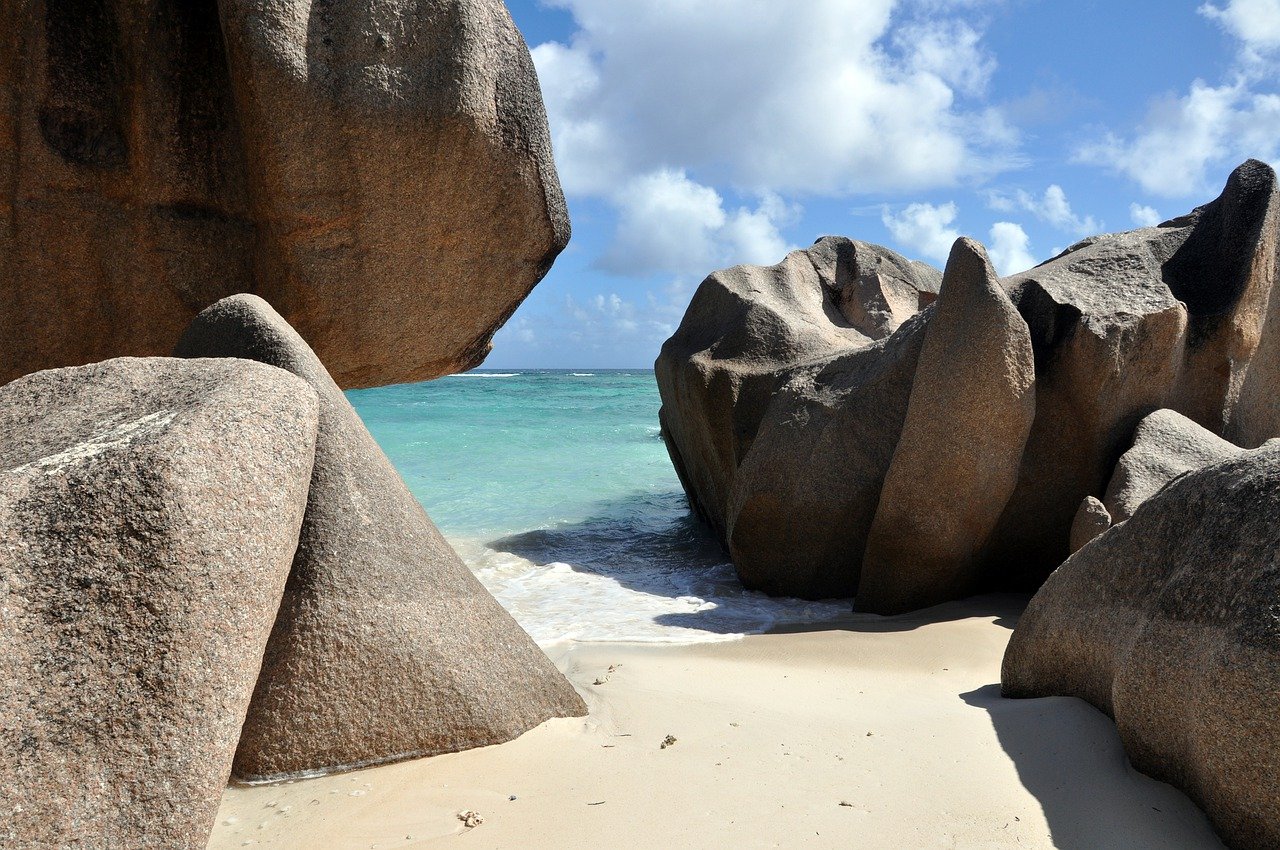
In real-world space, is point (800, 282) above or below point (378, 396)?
above

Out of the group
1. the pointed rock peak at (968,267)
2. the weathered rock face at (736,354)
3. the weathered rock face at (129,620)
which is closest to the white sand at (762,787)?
the weathered rock face at (129,620)

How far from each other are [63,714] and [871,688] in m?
2.64

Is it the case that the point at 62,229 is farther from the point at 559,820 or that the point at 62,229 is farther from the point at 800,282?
the point at 800,282

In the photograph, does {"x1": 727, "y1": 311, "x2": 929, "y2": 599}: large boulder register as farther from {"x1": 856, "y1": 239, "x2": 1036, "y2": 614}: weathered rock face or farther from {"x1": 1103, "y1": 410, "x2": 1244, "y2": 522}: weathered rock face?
{"x1": 1103, "y1": 410, "x2": 1244, "y2": 522}: weathered rock face

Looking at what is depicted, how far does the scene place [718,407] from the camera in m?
6.74

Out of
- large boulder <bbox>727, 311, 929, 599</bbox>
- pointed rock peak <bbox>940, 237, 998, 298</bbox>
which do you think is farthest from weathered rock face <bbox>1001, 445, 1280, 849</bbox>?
large boulder <bbox>727, 311, 929, 599</bbox>

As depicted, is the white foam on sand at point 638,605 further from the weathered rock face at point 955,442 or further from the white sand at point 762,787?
the white sand at point 762,787

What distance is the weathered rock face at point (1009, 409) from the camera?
466 centimetres

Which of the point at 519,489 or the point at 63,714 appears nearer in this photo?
the point at 63,714

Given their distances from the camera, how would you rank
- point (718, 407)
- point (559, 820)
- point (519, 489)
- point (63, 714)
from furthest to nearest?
point (519, 489)
point (718, 407)
point (559, 820)
point (63, 714)

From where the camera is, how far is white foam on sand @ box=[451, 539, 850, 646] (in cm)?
489

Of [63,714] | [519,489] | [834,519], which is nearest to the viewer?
[63,714]

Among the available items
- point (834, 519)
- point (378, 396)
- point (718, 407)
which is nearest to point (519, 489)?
point (718, 407)

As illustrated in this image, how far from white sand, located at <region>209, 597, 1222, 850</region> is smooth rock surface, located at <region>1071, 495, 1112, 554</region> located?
1453mm
